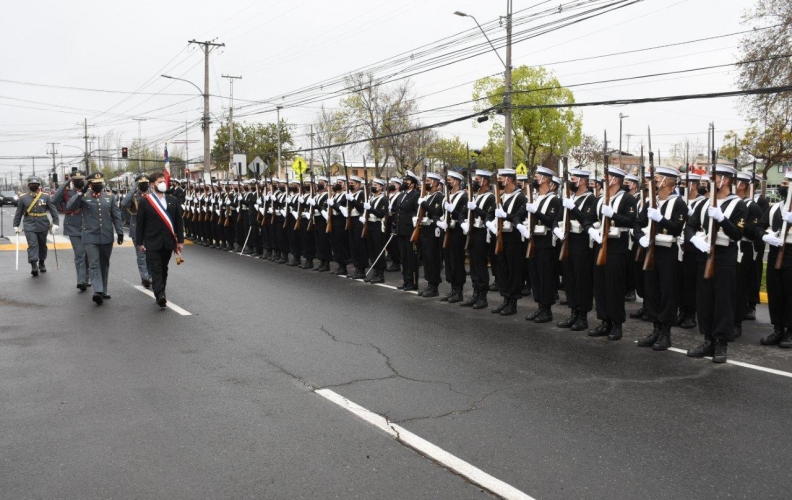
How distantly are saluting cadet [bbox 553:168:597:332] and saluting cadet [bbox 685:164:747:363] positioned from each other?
4.29ft

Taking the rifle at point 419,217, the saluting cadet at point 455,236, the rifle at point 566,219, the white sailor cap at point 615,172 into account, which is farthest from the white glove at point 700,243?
the rifle at point 419,217

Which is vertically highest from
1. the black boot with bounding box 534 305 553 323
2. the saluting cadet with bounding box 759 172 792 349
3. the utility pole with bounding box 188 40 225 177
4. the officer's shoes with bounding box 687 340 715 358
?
the utility pole with bounding box 188 40 225 177

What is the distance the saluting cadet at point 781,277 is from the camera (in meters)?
7.41

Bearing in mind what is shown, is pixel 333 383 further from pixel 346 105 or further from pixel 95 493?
pixel 346 105

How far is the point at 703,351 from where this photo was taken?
702 centimetres

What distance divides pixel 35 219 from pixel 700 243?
12006 millimetres

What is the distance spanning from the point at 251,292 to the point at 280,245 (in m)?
4.82

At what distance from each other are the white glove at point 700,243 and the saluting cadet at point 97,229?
7.81 metres

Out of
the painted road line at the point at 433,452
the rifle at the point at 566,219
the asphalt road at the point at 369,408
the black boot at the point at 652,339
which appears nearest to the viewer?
the painted road line at the point at 433,452

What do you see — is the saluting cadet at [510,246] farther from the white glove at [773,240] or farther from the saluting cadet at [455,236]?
the white glove at [773,240]

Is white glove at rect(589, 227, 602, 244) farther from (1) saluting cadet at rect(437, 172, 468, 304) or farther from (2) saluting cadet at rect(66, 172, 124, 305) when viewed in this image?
(2) saluting cadet at rect(66, 172, 124, 305)

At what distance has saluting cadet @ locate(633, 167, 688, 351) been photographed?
742 centimetres

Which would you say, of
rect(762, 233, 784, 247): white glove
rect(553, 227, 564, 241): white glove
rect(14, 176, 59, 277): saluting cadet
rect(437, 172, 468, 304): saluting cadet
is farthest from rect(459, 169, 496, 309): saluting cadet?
rect(14, 176, 59, 277): saluting cadet

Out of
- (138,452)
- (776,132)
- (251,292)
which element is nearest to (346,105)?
(776,132)
